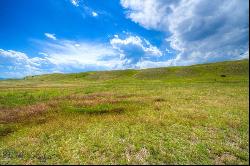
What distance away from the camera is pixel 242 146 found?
14875 mm

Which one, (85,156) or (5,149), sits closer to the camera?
(85,156)

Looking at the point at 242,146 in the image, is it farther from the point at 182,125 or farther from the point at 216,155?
the point at 182,125

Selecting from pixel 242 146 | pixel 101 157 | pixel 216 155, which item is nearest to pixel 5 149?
pixel 101 157

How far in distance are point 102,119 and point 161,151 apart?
384 inches

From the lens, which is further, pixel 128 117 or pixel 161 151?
pixel 128 117

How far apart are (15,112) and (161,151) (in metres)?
20.5

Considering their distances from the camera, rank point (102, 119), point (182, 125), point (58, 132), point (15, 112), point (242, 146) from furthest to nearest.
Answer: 1. point (15, 112)
2. point (102, 119)
3. point (182, 125)
4. point (58, 132)
5. point (242, 146)

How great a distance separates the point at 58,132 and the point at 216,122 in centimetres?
1395

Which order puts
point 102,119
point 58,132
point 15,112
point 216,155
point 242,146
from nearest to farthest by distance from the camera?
point 216,155 < point 242,146 < point 58,132 < point 102,119 < point 15,112

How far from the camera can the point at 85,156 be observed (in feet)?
45.9

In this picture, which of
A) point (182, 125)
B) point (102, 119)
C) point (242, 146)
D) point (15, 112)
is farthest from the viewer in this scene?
point (15, 112)

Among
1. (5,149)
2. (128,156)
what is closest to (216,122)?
(128,156)

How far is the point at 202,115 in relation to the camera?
23.7m

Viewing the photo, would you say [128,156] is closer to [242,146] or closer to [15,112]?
[242,146]
